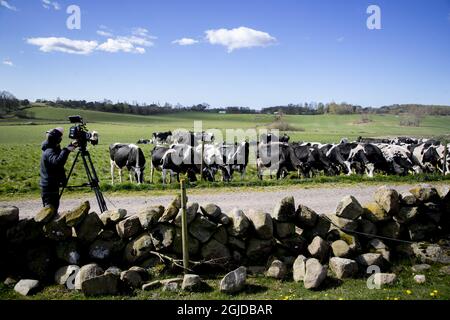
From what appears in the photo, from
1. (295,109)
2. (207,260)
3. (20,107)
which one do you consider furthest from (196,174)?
(295,109)

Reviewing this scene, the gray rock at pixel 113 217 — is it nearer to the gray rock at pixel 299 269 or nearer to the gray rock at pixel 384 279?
the gray rock at pixel 299 269

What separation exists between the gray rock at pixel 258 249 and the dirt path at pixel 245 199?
3788mm

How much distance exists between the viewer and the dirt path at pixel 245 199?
38.1 feet

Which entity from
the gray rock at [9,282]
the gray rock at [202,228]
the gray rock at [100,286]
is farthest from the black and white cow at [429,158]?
the gray rock at [9,282]

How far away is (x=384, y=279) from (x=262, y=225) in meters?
2.35

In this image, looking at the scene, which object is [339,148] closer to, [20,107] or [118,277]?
[118,277]

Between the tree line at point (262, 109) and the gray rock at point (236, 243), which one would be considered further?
the tree line at point (262, 109)

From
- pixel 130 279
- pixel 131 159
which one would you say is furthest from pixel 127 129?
pixel 130 279

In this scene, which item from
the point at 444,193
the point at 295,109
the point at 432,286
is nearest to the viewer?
the point at 432,286

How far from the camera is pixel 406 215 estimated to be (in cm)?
791

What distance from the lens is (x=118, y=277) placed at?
646 centimetres

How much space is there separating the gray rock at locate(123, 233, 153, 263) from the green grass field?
794 cm

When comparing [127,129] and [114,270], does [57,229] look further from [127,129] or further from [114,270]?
[127,129]
